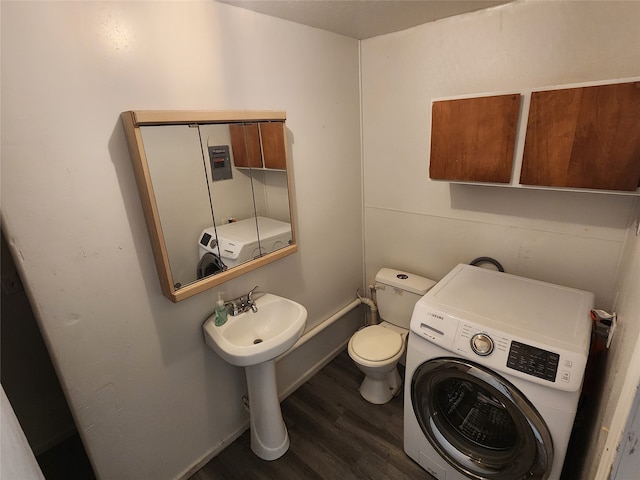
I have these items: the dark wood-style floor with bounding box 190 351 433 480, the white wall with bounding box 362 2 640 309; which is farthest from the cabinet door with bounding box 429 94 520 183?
the dark wood-style floor with bounding box 190 351 433 480

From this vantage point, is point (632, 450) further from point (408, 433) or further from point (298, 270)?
point (298, 270)

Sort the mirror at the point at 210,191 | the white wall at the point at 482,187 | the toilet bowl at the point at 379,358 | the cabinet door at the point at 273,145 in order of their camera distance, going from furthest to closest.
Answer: the toilet bowl at the point at 379,358 < the cabinet door at the point at 273,145 < the white wall at the point at 482,187 < the mirror at the point at 210,191

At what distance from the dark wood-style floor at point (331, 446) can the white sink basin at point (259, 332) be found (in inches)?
26.7

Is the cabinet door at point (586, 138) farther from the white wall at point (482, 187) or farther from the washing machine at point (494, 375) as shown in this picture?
the washing machine at point (494, 375)

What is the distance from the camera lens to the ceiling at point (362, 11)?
4.53 ft

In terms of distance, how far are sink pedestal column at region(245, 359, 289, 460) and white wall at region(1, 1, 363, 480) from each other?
16cm

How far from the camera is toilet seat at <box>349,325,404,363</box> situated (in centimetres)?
184

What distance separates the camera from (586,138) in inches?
46.7

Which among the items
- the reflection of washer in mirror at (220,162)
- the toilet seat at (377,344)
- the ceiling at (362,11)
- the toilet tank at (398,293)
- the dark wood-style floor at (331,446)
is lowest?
the dark wood-style floor at (331,446)

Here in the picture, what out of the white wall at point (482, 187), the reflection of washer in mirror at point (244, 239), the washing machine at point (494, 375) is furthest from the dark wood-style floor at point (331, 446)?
the reflection of washer in mirror at point (244, 239)

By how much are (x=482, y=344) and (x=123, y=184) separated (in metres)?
1.48

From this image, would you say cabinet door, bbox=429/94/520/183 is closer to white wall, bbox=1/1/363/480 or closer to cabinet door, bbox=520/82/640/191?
cabinet door, bbox=520/82/640/191

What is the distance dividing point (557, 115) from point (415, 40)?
91 cm

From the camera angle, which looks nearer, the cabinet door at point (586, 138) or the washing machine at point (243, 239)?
the cabinet door at point (586, 138)
